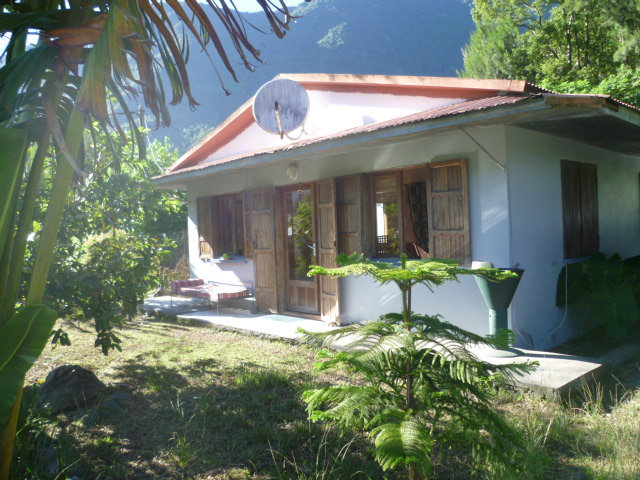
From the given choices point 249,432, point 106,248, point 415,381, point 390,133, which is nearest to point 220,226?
point 106,248

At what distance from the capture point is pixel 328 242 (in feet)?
24.2

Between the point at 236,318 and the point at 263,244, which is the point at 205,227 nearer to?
the point at 263,244

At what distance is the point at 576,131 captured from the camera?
242 inches

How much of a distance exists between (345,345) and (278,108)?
589 cm

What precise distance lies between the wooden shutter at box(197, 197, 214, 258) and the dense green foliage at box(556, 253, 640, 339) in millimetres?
6474

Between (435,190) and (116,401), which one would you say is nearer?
(116,401)

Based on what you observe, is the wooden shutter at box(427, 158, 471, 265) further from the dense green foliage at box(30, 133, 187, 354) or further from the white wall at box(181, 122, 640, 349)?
the dense green foliage at box(30, 133, 187, 354)

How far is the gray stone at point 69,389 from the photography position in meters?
4.18

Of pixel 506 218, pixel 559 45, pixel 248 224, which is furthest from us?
pixel 559 45

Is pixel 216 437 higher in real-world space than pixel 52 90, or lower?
lower

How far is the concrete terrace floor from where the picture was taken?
4320 millimetres

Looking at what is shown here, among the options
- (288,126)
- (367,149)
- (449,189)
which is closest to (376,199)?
(367,149)

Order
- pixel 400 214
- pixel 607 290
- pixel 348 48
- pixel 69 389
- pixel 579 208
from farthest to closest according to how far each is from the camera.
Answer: pixel 348 48 → pixel 579 208 → pixel 400 214 → pixel 607 290 → pixel 69 389

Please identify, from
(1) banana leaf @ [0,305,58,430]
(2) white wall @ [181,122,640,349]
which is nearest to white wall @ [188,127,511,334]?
(2) white wall @ [181,122,640,349]
